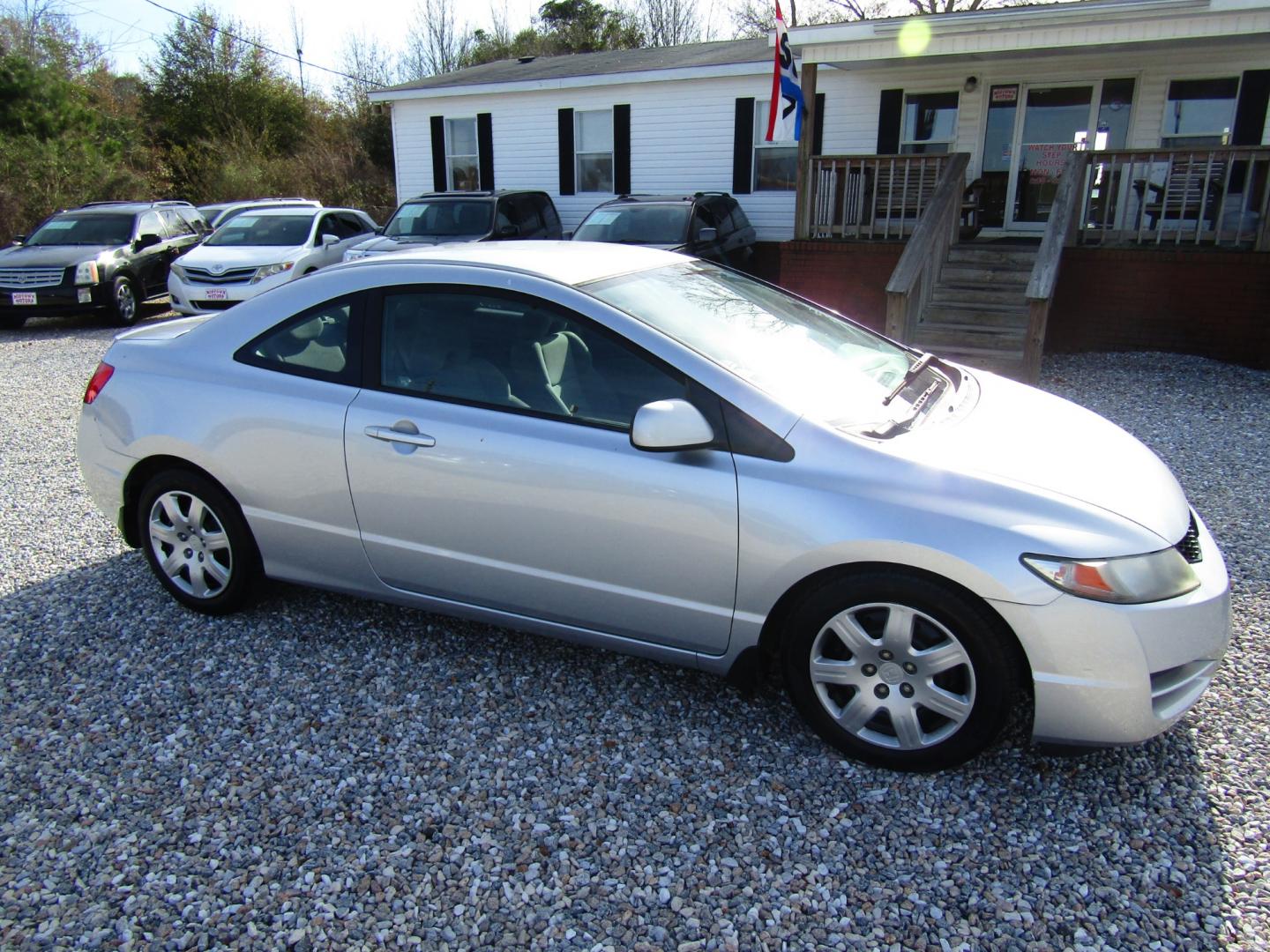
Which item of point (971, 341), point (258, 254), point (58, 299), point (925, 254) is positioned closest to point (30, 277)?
point (58, 299)

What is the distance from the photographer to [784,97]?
1086 centimetres

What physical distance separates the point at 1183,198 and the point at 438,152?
12.8 meters

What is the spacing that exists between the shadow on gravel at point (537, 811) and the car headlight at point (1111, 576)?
0.68 meters

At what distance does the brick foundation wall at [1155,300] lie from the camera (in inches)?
356

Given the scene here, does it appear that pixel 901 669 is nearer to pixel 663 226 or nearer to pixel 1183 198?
pixel 1183 198

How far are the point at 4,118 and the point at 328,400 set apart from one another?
2254 cm

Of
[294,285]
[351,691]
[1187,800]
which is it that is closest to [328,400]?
[294,285]

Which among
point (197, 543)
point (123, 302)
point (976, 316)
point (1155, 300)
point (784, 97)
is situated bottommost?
point (123, 302)

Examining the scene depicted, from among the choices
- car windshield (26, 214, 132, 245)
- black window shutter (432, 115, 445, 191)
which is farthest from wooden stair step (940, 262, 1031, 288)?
car windshield (26, 214, 132, 245)

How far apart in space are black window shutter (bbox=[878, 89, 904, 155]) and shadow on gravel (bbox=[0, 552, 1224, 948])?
1153 cm

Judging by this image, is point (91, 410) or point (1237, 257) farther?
point (1237, 257)

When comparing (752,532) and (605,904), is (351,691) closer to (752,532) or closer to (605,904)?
(605,904)

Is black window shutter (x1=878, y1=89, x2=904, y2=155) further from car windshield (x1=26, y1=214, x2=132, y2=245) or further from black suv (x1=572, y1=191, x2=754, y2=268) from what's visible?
car windshield (x1=26, y1=214, x2=132, y2=245)

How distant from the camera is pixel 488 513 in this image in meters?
3.13
